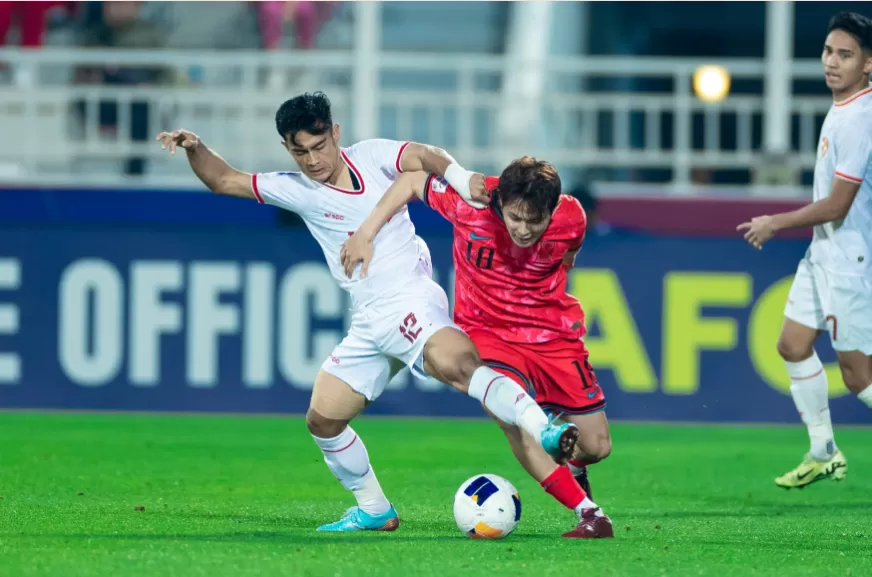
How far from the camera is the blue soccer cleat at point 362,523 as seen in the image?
21.7ft

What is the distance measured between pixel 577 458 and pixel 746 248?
5483 mm

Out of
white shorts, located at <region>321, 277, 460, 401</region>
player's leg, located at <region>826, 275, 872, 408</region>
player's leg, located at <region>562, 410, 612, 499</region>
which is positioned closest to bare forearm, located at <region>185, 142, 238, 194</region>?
white shorts, located at <region>321, 277, 460, 401</region>

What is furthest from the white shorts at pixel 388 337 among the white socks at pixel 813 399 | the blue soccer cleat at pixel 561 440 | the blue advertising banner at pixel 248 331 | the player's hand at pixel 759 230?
the blue advertising banner at pixel 248 331

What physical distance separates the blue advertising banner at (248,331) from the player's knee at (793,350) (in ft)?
12.3

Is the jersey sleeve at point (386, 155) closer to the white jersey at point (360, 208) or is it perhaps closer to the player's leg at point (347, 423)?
the white jersey at point (360, 208)

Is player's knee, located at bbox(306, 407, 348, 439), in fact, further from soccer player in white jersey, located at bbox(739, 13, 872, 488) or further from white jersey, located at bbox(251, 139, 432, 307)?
soccer player in white jersey, located at bbox(739, 13, 872, 488)

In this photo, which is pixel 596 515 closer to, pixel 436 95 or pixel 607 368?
pixel 607 368

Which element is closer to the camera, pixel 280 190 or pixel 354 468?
pixel 354 468

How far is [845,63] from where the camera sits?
7.55 m

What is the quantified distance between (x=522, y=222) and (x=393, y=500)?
6.58ft

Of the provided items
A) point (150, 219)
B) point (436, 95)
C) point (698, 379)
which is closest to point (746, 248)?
point (698, 379)

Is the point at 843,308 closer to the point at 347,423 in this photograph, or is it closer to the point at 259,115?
the point at 347,423

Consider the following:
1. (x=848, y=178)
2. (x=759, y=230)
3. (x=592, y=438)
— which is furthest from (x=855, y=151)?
(x=592, y=438)

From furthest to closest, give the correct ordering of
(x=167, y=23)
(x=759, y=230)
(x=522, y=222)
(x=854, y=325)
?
(x=167, y=23), (x=854, y=325), (x=759, y=230), (x=522, y=222)
